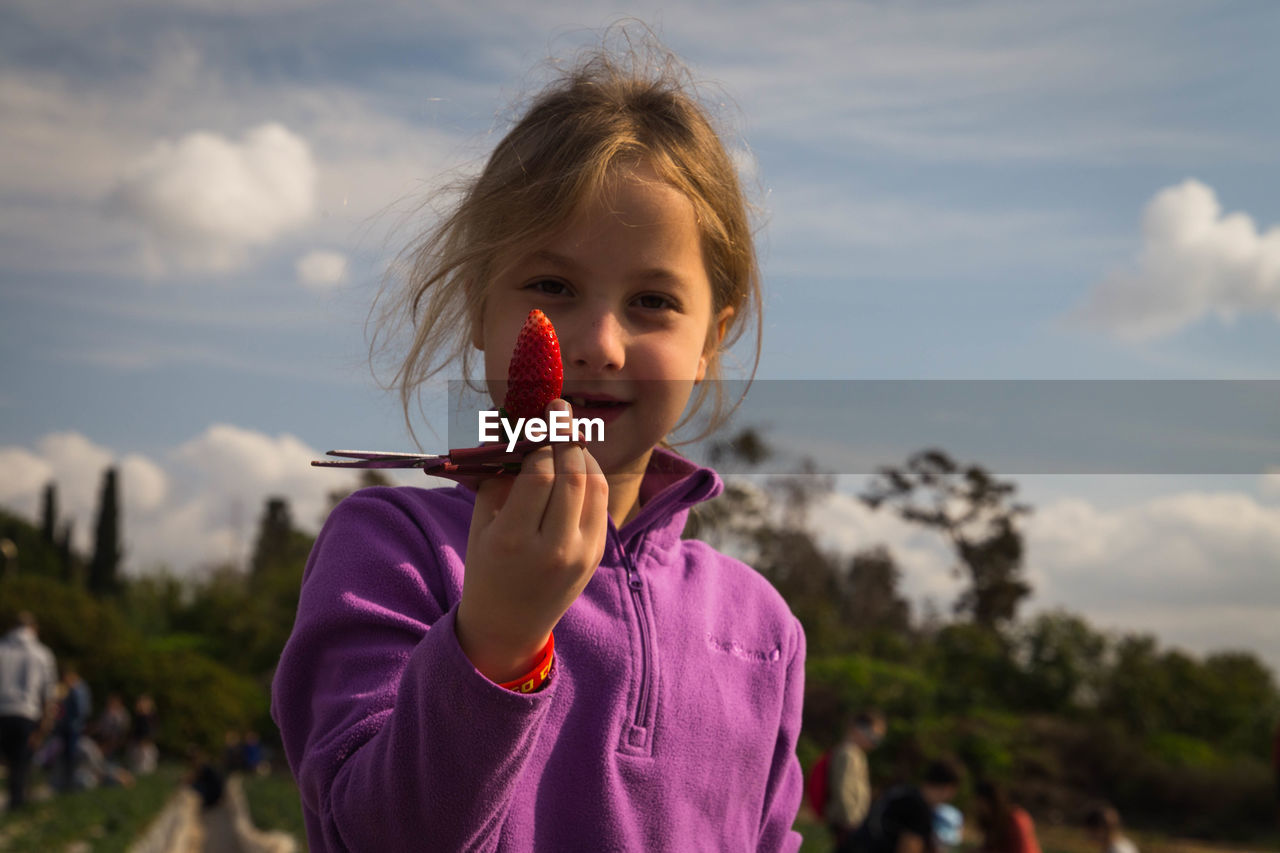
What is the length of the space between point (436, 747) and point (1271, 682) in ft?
75.2

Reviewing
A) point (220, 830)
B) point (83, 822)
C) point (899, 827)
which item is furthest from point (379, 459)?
point (220, 830)

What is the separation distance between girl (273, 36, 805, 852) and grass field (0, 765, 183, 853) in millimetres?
7014

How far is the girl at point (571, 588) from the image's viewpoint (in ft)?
3.28

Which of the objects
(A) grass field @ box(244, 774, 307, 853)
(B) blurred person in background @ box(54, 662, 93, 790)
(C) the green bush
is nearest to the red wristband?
(A) grass field @ box(244, 774, 307, 853)

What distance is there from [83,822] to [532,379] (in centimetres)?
934

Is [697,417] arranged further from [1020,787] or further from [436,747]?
[1020,787]

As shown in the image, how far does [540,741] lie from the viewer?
4.26 feet

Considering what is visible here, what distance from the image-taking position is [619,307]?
51.2 inches

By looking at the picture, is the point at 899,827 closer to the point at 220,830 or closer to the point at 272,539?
the point at 220,830

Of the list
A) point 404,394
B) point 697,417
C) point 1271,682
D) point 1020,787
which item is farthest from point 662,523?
point 1271,682

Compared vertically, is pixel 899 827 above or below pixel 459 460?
below

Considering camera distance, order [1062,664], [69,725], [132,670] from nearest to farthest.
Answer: [69,725] → [1062,664] → [132,670]

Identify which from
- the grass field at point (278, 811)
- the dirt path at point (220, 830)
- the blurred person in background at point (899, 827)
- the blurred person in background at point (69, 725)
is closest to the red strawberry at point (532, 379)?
the blurred person in background at point (899, 827)

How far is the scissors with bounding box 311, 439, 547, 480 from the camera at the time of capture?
926mm
